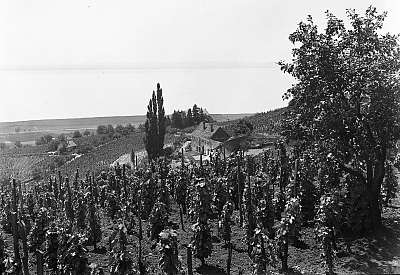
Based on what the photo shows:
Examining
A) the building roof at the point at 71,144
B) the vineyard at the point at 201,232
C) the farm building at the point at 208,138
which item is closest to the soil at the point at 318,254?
the vineyard at the point at 201,232

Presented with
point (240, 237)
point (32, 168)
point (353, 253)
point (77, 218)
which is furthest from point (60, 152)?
point (353, 253)

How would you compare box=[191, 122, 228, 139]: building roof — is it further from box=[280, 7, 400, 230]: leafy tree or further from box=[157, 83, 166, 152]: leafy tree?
box=[280, 7, 400, 230]: leafy tree

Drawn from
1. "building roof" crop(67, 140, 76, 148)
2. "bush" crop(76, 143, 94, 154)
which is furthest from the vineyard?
"building roof" crop(67, 140, 76, 148)

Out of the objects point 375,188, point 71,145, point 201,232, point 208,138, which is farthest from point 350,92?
point 71,145

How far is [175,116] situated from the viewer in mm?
147125

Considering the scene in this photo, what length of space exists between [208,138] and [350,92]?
2766 inches

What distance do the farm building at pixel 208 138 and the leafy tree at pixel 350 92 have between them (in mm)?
59884

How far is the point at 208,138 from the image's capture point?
316 ft

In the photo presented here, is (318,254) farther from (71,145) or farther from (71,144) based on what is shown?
(71,144)

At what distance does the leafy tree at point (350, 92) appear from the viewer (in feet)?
83.6

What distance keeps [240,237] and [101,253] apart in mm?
12140

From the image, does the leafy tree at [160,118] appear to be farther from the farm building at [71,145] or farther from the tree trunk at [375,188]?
the farm building at [71,145]

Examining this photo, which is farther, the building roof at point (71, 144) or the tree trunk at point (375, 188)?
the building roof at point (71, 144)

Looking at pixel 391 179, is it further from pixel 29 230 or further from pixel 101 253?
pixel 29 230
